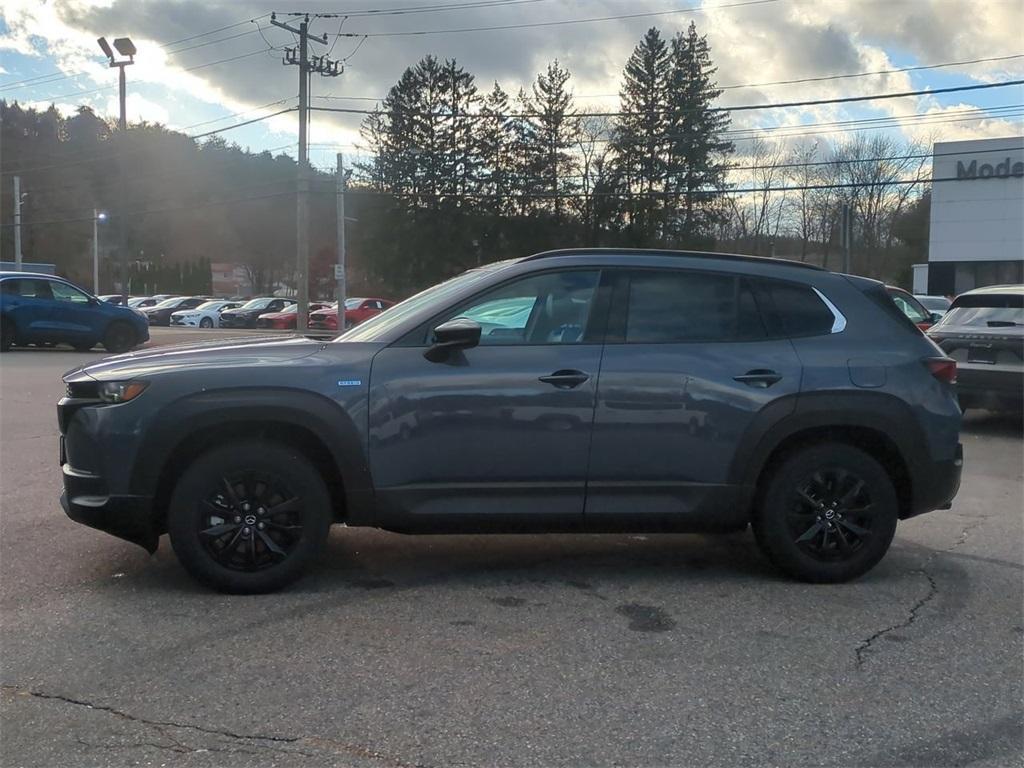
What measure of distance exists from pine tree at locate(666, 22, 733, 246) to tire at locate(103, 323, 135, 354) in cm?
3570

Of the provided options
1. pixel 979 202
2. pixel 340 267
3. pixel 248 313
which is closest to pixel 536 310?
pixel 340 267

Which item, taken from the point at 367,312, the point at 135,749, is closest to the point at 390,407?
the point at 135,749

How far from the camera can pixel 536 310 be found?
4.75 m

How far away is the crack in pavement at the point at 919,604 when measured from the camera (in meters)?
4.03

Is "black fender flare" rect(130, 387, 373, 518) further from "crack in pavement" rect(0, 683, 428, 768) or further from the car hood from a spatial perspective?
"crack in pavement" rect(0, 683, 428, 768)

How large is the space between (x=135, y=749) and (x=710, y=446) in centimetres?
288

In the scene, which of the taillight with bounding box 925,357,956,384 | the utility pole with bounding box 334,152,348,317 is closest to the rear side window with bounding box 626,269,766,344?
the taillight with bounding box 925,357,956,384

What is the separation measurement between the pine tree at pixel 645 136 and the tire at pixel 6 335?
1465 inches

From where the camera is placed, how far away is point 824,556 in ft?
15.9

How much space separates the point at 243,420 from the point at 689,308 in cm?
232

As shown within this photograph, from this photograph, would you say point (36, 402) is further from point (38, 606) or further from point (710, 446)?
point (710, 446)

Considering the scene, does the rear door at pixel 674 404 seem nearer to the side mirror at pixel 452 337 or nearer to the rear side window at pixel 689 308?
→ the rear side window at pixel 689 308

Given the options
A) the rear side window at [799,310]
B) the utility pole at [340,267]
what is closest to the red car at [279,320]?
the utility pole at [340,267]

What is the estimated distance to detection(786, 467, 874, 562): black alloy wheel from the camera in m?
4.80
